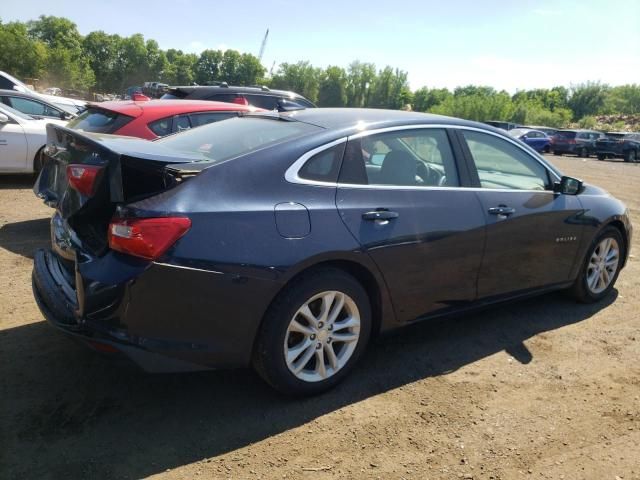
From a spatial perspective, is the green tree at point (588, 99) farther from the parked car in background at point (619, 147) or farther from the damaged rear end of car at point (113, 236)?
the damaged rear end of car at point (113, 236)

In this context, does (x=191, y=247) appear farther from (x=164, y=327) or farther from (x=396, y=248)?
(x=396, y=248)

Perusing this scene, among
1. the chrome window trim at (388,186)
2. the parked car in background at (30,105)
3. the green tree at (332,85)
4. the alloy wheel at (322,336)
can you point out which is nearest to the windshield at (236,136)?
the chrome window trim at (388,186)

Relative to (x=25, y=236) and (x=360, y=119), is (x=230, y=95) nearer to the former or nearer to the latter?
(x=25, y=236)

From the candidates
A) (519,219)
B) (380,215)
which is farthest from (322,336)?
(519,219)

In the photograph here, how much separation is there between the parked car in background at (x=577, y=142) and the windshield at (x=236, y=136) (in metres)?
31.7

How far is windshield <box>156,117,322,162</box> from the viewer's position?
3104 mm

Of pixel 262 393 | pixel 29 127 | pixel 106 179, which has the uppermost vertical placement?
pixel 106 179

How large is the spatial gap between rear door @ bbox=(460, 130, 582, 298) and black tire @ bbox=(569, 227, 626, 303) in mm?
282

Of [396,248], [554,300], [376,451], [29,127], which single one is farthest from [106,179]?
[29,127]

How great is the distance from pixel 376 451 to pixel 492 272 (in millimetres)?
1693

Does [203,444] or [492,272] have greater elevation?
[492,272]

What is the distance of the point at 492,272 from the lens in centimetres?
382

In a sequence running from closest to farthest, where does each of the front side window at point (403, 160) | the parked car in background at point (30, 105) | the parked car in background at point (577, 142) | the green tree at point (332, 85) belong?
the front side window at point (403, 160), the parked car in background at point (30, 105), the parked car in background at point (577, 142), the green tree at point (332, 85)

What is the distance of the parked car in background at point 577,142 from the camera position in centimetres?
3120
